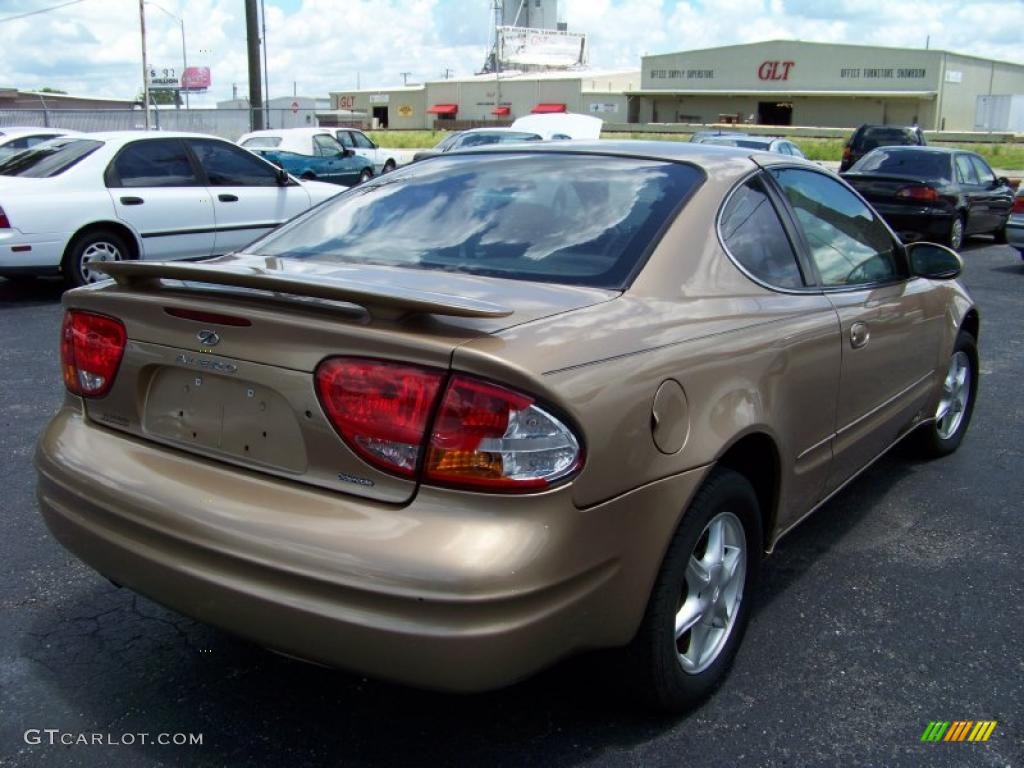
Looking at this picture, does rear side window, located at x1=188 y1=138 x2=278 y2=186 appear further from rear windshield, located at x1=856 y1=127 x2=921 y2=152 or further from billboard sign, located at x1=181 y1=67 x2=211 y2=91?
billboard sign, located at x1=181 y1=67 x2=211 y2=91

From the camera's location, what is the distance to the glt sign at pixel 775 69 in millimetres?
62312

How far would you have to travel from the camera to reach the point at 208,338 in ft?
8.18

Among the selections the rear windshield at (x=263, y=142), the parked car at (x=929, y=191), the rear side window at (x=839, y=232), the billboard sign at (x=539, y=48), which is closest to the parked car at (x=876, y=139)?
the parked car at (x=929, y=191)

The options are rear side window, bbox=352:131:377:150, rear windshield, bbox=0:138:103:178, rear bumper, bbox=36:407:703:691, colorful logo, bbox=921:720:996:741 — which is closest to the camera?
rear bumper, bbox=36:407:703:691

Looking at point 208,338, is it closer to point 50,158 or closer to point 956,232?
point 50,158

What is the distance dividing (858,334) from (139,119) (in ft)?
94.5

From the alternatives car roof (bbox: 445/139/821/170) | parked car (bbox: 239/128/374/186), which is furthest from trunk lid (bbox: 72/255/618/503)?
parked car (bbox: 239/128/374/186)

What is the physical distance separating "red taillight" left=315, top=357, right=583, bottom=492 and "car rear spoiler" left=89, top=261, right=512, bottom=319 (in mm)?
135

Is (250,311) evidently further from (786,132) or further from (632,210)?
(786,132)

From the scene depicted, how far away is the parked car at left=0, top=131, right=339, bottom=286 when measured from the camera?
8836 millimetres

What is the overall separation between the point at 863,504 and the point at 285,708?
113 inches

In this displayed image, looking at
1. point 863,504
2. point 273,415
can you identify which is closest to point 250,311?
point 273,415

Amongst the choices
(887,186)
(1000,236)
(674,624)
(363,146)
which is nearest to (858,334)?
(674,624)

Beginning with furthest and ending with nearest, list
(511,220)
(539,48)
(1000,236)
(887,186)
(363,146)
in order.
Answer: (539,48), (363,146), (1000,236), (887,186), (511,220)
